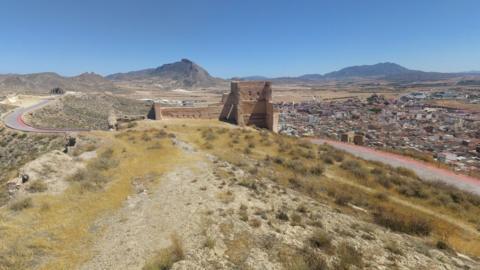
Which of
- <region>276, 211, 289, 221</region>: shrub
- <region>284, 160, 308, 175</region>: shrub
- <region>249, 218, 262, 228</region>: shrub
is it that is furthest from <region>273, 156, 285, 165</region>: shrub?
<region>249, 218, 262, 228</region>: shrub

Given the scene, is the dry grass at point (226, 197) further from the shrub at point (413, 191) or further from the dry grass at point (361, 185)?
the shrub at point (413, 191)

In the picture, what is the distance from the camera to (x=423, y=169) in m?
17.0

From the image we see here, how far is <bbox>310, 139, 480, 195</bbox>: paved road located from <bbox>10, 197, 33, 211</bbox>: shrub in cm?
1845

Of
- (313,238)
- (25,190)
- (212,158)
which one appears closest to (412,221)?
(313,238)

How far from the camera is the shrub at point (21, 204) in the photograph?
8484mm

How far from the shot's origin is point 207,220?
8359 mm

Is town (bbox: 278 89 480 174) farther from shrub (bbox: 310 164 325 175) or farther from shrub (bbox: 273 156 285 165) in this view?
shrub (bbox: 273 156 285 165)

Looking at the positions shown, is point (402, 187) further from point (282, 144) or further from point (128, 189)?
point (128, 189)

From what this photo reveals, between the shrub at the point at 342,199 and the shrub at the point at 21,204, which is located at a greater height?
the shrub at the point at 21,204

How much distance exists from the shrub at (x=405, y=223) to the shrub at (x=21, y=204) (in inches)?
458

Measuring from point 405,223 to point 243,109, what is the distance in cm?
2106

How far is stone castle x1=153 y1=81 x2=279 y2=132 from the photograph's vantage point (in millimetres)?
28297

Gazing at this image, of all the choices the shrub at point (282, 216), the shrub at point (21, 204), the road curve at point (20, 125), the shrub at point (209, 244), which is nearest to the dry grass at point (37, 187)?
the shrub at point (21, 204)

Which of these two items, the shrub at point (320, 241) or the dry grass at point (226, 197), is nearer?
Answer: the shrub at point (320, 241)
